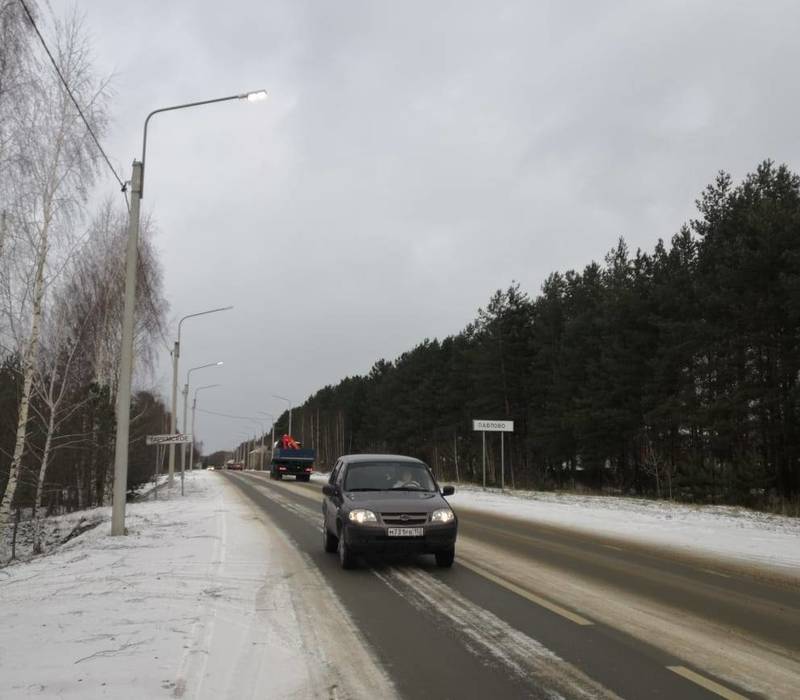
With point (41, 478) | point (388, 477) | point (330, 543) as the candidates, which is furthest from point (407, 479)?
point (41, 478)

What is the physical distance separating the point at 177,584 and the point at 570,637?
4656 mm

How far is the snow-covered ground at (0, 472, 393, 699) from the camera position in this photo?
4.68 m

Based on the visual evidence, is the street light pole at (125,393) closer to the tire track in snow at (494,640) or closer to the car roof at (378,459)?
the car roof at (378,459)

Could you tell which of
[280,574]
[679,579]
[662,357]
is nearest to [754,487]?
[662,357]

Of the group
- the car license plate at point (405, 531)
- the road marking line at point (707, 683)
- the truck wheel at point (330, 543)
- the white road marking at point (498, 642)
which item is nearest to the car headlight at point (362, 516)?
the car license plate at point (405, 531)

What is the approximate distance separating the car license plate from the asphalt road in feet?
1.84

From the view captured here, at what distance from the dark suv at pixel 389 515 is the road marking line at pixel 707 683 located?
458 cm

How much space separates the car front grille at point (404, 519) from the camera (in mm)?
9469

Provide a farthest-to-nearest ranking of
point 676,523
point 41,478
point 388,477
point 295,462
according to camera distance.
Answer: point 295,462, point 41,478, point 676,523, point 388,477

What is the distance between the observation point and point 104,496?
1044 inches

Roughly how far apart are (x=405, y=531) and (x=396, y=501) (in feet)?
1.62

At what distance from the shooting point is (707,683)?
4.90m

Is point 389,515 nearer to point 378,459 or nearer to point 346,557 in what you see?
point 346,557

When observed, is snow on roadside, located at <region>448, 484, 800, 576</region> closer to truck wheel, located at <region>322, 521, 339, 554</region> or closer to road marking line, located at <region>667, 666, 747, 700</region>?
road marking line, located at <region>667, 666, 747, 700</region>
